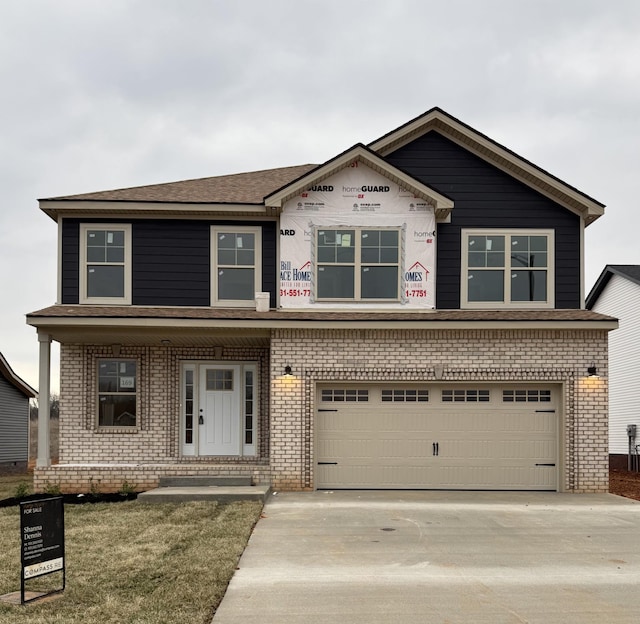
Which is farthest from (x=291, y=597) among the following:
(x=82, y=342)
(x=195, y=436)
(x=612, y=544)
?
(x=82, y=342)

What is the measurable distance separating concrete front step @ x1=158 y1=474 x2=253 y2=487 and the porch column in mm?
2503

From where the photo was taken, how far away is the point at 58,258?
52.2ft

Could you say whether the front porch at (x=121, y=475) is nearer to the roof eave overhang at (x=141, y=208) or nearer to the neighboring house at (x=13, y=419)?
the roof eave overhang at (x=141, y=208)

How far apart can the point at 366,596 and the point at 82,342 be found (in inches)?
418

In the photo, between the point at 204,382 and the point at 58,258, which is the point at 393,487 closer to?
the point at 204,382

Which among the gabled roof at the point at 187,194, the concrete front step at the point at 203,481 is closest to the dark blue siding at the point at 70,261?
the gabled roof at the point at 187,194

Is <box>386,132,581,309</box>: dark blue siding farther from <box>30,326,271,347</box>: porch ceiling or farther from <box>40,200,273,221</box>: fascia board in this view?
<box>30,326,271,347</box>: porch ceiling

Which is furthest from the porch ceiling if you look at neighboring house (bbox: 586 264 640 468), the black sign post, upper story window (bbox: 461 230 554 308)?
neighboring house (bbox: 586 264 640 468)

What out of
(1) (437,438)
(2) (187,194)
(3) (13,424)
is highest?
(2) (187,194)

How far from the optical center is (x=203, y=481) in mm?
14367

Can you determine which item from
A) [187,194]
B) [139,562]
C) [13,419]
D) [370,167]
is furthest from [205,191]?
[13,419]

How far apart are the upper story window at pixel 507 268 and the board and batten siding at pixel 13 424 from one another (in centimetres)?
2061

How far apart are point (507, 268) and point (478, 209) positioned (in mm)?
1463

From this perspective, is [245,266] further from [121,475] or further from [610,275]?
[610,275]
